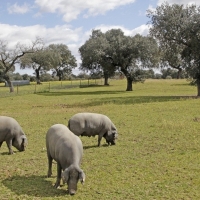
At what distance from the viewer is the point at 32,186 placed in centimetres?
870

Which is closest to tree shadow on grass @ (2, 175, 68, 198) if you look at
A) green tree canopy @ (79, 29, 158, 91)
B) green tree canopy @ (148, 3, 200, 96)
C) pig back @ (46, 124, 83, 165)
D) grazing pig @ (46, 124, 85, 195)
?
grazing pig @ (46, 124, 85, 195)

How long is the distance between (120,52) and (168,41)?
15.0m

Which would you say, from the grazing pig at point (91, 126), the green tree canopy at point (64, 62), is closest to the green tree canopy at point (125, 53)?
the grazing pig at point (91, 126)

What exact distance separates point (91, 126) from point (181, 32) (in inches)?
1005

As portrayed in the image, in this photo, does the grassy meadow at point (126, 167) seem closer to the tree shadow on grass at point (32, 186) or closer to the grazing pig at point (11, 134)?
the tree shadow on grass at point (32, 186)

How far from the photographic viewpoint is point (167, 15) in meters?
36.1

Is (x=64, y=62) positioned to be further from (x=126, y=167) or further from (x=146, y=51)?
(x=126, y=167)

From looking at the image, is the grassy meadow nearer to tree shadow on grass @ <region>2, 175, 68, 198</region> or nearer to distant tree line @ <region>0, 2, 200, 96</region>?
tree shadow on grass @ <region>2, 175, 68, 198</region>

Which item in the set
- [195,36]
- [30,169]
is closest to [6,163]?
[30,169]

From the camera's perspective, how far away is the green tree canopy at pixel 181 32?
115ft

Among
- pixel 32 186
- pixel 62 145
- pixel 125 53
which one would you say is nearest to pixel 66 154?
pixel 62 145

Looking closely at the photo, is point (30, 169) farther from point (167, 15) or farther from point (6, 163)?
point (167, 15)

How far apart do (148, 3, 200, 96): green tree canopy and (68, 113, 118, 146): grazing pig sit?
24.1 meters

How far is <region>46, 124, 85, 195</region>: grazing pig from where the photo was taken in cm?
768
